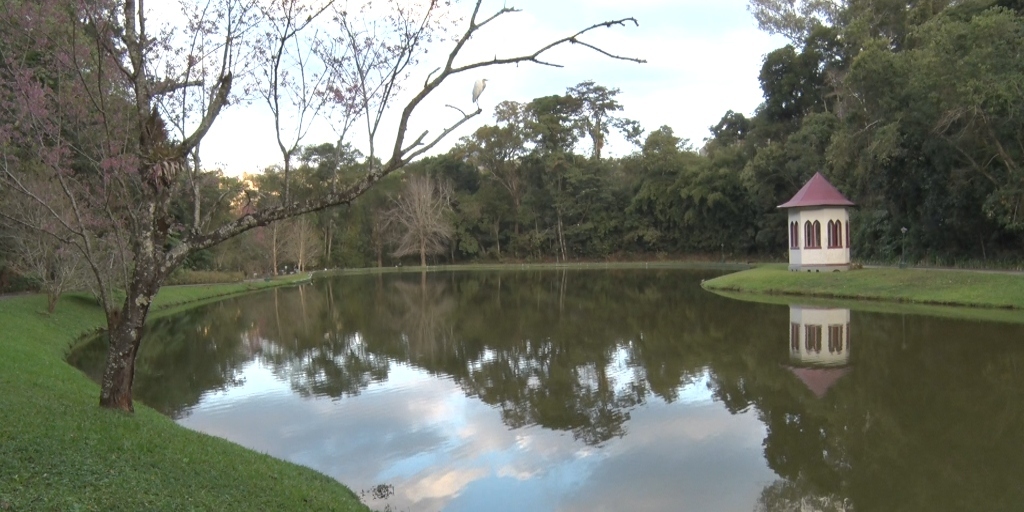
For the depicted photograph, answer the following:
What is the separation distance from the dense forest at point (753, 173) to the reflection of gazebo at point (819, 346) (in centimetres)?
760

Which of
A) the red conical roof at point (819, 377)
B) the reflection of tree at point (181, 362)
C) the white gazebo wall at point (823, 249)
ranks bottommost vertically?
the reflection of tree at point (181, 362)

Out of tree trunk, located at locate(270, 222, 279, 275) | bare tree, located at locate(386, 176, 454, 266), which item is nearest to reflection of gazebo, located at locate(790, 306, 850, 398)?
tree trunk, located at locate(270, 222, 279, 275)

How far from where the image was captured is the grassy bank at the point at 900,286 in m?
19.9

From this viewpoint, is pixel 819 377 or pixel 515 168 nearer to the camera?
pixel 819 377

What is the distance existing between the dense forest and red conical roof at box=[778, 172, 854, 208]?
4.11 ft

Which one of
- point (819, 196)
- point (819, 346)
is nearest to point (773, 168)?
point (819, 196)

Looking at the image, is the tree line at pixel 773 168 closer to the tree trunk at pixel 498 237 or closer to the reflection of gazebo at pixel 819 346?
the tree trunk at pixel 498 237

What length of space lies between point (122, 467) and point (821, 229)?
28316 millimetres

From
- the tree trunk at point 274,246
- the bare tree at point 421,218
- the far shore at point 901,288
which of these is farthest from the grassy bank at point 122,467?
the bare tree at point 421,218

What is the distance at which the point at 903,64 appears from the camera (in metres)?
24.2

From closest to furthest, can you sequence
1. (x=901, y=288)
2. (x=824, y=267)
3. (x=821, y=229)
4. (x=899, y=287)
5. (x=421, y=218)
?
(x=901, y=288) → (x=899, y=287) → (x=824, y=267) → (x=821, y=229) → (x=421, y=218)

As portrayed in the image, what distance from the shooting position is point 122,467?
557 centimetres

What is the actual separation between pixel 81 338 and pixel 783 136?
3853 centimetres

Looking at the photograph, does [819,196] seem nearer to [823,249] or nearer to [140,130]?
[823,249]
